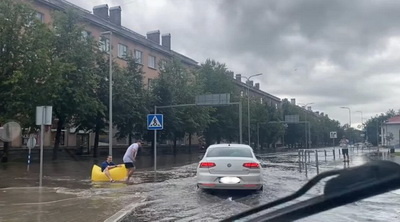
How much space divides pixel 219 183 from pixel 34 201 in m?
4.73

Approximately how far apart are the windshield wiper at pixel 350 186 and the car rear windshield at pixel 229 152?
34.6 feet

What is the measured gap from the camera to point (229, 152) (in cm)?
1314

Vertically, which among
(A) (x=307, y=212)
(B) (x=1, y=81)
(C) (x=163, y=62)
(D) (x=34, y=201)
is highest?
(C) (x=163, y=62)

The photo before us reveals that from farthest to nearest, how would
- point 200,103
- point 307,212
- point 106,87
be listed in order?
point 200,103
point 106,87
point 307,212

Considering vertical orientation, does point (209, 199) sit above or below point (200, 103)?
below

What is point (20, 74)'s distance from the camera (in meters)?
25.3

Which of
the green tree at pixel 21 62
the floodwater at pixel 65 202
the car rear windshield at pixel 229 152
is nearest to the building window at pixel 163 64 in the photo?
the green tree at pixel 21 62

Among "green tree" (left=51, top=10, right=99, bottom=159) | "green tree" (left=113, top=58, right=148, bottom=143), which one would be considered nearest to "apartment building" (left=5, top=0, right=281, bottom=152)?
"green tree" (left=51, top=10, right=99, bottom=159)

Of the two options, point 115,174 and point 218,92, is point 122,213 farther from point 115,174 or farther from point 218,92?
point 218,92

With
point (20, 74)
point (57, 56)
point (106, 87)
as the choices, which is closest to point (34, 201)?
point (20, 74)

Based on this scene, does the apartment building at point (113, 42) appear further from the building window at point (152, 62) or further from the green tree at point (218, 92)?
the green tree at point (218, 92)

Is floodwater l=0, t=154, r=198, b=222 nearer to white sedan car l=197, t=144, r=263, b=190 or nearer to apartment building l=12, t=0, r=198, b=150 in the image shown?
white sedan car l=197, t=144, r=263, b=190

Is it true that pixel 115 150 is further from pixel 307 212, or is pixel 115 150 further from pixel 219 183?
pixel 307 212

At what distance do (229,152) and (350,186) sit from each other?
1098 centimetres
